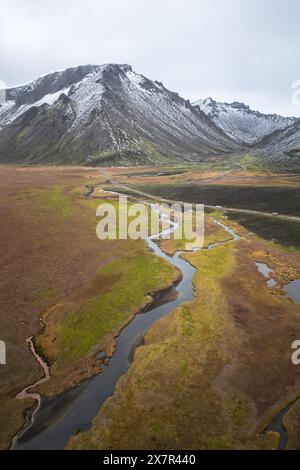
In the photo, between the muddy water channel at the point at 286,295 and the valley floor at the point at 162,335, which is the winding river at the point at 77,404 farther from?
the muddy water channel at the point at 286,295

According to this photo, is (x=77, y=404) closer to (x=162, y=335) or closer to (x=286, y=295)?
(x=162, y=335)

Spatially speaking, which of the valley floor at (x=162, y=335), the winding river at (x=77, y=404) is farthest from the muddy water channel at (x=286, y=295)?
the winding river at (x=77, y=404)

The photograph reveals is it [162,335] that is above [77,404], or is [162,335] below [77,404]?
above

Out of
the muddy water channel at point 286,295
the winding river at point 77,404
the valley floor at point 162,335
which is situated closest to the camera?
the muddy water channel at point 286,295

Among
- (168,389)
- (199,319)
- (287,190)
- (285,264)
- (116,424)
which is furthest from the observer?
(287,190)

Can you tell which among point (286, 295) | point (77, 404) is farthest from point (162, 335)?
point (286, 295)

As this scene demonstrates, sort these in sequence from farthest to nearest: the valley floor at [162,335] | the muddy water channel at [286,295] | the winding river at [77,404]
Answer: the valley floor at [162,335], the winding river at [77,404], the muddy water channel at [286,295]

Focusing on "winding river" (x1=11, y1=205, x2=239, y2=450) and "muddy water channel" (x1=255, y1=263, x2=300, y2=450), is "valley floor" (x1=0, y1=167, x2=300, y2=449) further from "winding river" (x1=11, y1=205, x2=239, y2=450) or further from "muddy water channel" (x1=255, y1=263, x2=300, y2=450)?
"winding river" (x1=11, y1=205, x2=239, y2=450)

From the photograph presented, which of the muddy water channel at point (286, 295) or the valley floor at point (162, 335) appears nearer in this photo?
the muddy water channel at point (286, 295)

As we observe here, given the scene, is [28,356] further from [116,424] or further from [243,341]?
[243,341]

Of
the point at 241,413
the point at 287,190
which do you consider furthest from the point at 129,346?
the point at 287,190

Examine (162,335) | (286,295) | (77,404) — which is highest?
(286,295)
